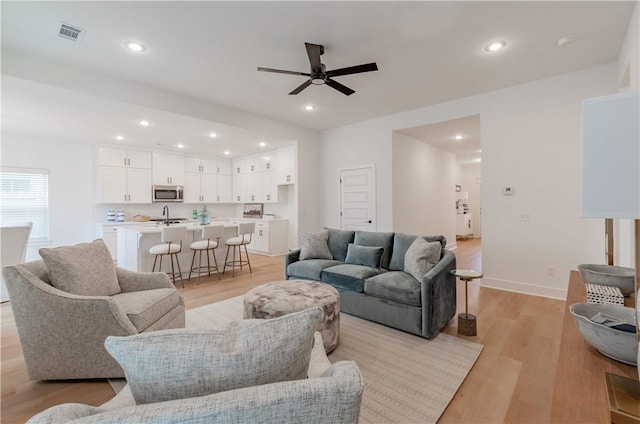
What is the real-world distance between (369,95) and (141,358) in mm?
4459

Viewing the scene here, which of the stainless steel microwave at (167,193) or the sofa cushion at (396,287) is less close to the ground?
the stainless steel microwave at (167,193)

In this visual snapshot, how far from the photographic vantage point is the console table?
0.79m

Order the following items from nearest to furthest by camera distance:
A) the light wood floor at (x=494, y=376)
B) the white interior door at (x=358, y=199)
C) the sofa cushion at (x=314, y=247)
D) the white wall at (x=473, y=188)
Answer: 1. the light wood floor at (x=494, y=376)
2. the sofa cushion at (x=314, y=247)
3. the white interior door at (x=358, y=199)
4. the white wall at (x=473, y=188)

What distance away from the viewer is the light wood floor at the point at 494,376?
5.93 ft

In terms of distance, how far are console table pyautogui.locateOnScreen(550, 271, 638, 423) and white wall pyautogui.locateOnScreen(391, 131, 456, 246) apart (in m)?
4.49

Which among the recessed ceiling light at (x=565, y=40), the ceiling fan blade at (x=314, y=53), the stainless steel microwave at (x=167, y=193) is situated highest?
the recessed ceiling light at (x=565, y=40)

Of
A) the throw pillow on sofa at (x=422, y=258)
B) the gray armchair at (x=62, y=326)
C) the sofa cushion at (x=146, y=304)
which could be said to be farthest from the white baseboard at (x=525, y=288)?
the gray armchair at (x=62, y=326)

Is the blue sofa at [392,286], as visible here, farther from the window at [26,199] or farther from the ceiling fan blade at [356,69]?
the window at [26,199]

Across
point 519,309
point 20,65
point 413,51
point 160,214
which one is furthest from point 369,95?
point 160,214

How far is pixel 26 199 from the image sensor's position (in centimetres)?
576

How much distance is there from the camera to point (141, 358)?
2.56ft

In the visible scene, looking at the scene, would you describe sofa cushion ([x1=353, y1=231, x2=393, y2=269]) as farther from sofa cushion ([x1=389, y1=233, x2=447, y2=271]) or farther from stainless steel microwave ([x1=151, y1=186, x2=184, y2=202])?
stainless steel microwave ([x1=151, y1=186, x2=184, y2=202])

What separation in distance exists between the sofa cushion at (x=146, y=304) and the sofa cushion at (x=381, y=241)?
228cm

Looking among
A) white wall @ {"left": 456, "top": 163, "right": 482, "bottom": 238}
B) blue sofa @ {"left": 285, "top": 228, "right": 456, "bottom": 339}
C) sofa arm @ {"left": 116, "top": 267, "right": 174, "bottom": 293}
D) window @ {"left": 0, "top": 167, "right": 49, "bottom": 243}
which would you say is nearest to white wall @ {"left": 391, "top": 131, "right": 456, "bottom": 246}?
blue sofa @ {"left": 285, "top": 228, "right": 456, "bottom": 339}
